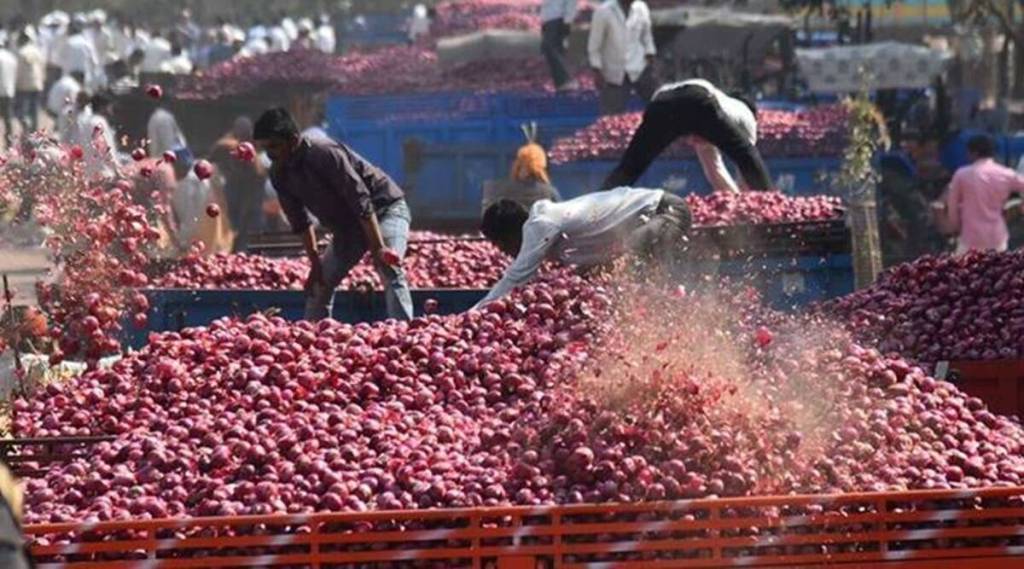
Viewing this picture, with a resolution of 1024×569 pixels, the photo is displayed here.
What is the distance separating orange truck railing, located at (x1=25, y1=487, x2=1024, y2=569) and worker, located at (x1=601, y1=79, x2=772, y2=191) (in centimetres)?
807

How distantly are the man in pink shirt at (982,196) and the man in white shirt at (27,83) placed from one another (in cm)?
1938

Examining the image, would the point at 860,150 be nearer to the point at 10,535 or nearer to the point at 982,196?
the point at 982,196

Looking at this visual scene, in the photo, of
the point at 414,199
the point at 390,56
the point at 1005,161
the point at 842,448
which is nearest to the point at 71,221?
the point at 842,448

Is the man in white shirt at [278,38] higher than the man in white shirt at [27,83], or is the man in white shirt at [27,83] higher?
the man in white shirt at [27,83]

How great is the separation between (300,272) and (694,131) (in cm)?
269

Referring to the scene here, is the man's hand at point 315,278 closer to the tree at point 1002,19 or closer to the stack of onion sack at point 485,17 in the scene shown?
the tree at point 1002,19

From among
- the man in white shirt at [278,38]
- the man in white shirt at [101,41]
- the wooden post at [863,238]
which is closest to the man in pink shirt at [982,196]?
the wooden post at [863,238]

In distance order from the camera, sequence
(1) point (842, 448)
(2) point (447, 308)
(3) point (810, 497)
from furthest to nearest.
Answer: (2) point (447, 308), (1) point (842, 448), (3) point (810, 497)

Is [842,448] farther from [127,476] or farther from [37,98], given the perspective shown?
[37,98]

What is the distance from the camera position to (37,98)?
34719 mm

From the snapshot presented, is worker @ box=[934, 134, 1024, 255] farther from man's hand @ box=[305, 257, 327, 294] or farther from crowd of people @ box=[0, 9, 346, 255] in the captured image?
man's hand @ box=[305, 257, 327, 294]

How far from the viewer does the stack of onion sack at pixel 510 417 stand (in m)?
6.58

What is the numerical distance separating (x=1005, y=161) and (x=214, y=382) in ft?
44.9

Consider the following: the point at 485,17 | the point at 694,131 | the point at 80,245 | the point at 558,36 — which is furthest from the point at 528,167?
the point at 485,17
